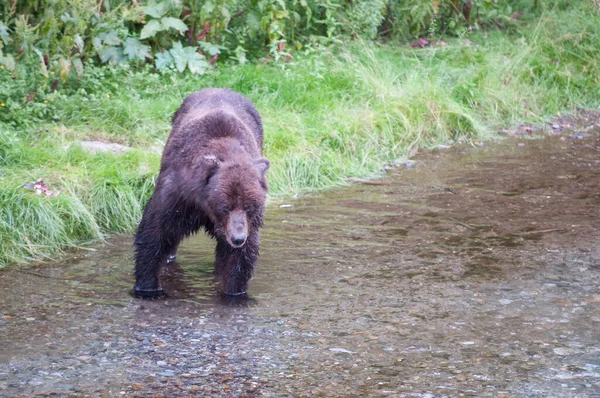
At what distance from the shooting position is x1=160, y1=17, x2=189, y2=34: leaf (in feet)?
33.5

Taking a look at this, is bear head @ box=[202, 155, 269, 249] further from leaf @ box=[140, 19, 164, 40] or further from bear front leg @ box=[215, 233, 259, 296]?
leaf @ box=[140, 19, 164, 40]

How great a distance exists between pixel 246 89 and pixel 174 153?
4.34m

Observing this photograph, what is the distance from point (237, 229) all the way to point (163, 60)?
5520 millimetres

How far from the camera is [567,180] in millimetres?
9273

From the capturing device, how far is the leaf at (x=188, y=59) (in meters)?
10.4

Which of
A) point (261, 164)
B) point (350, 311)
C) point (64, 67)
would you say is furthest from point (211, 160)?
point (64, 67)

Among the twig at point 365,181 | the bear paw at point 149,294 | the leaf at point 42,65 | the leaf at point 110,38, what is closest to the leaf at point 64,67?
the leaf at point 42,65

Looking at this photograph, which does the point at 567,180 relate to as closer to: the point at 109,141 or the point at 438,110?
the point at 438,110

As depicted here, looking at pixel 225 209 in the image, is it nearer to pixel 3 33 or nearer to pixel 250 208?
pixel 250 208

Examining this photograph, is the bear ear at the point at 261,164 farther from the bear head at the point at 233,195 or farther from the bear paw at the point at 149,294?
the bear paw at the point at 149,294

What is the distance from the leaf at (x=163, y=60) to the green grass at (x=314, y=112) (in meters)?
0.22

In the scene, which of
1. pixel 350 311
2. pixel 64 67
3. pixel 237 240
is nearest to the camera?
pixel 237 240

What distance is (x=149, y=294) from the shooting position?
6.16 metres

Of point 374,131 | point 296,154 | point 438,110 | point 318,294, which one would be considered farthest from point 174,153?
point 438,110
